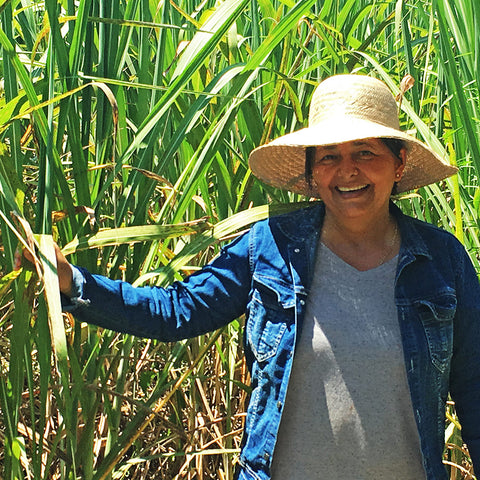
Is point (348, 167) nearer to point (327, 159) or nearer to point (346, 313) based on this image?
point (327, 159)

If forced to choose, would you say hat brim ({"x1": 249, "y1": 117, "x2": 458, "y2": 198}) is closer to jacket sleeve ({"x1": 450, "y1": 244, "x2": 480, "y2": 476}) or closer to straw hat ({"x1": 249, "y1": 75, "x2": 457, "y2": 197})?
straw hat ({"x1": 249, "y1": 75, "x2": 457, "y2": 197})

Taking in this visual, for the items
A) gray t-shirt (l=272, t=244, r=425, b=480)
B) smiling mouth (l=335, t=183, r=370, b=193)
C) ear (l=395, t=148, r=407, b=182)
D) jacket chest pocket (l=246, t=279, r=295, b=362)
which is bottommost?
gray t-shirt (l=272, t=244, r=425, b=480)

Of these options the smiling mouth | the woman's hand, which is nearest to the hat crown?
the smiling mouth

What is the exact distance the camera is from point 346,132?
134 cm

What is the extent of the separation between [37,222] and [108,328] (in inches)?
7.9

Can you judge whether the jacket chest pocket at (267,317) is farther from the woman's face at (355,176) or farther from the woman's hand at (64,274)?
the woman's hand at (64,274)

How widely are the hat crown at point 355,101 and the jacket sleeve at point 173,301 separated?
264mm

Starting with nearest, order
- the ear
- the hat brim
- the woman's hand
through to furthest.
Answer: the woman's hand, the hat brim, the ear

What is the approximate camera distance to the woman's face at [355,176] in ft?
4.51

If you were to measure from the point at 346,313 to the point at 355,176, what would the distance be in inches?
8.9

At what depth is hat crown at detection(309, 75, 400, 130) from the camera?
140 cm

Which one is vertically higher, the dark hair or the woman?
the dark hair

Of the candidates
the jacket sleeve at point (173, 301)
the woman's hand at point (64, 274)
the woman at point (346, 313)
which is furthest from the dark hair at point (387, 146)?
the woman's hand at point (64, 274)

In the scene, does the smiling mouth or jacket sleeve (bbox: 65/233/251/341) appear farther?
the smiling mouth
